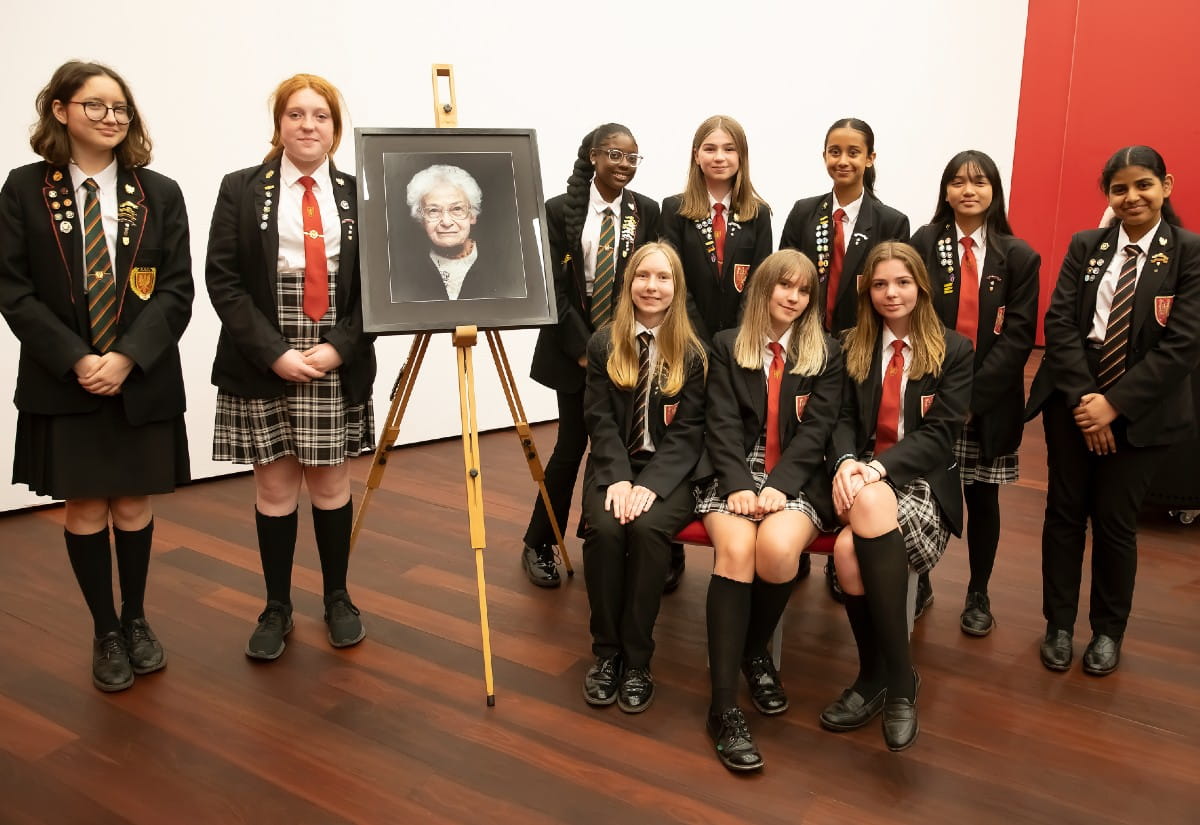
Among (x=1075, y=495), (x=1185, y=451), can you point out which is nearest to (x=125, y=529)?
(x=1075, y=495)

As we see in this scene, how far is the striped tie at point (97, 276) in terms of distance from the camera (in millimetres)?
2457

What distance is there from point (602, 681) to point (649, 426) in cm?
70

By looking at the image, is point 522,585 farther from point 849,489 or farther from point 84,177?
point 84,177

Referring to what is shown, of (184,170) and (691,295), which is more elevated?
(184,170)

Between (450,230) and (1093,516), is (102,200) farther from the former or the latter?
(1093,516)

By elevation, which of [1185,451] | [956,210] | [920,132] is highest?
[920,132]

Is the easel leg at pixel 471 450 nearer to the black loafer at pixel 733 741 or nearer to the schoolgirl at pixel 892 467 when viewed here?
the black loafer at pixel 733 741

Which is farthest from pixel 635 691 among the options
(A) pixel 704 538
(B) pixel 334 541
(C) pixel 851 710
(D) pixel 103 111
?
(D) pixel 103 111

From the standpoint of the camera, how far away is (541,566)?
3.36m

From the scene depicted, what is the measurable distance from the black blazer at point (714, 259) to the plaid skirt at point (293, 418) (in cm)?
109

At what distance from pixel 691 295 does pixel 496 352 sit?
2.08 ft

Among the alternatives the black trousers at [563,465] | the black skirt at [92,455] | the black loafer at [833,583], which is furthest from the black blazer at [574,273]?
A: the black skirt at [92,455]

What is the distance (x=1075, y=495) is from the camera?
111 inches

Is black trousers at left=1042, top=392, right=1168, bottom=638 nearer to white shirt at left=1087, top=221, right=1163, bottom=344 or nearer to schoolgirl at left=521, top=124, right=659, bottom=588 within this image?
white shirt at left=1087, top=221, right=1163, bottom=344
